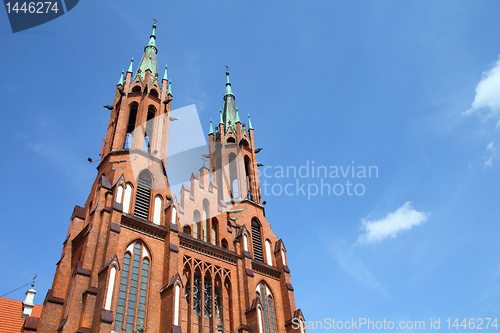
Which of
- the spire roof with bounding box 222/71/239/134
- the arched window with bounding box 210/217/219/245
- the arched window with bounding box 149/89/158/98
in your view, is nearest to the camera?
the arched window with bounding box 210/217/219/245

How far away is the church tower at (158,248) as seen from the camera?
2039 cm

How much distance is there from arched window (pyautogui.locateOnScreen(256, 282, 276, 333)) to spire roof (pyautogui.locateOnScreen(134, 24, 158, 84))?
59.3 ft

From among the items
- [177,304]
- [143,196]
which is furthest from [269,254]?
[177,304]

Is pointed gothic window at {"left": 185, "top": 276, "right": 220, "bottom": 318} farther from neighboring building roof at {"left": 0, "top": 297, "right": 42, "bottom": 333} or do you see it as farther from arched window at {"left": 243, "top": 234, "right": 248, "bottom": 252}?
neighboring building roof at {"left": 0, "top": 297, "right": 42, "bottom": 333}

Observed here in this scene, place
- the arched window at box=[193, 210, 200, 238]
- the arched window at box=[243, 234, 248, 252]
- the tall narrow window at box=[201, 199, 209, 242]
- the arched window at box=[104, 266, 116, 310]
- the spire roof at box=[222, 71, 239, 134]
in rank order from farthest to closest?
1. the spire roof at box=[222, 71, 239, 134]
2. the arched window at box=[243, 234, 248, 252]
3. the tall narrow window at box=[201, 199, 209, 242]
4. the arched window at box=[193, 210, 200, 238]
5. the arched window at box=[104, 266, 116, 310]

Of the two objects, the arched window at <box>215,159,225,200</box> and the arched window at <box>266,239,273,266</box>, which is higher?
the arched window at <box>215,159,225,200</box>

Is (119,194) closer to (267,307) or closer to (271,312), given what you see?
(267,307)

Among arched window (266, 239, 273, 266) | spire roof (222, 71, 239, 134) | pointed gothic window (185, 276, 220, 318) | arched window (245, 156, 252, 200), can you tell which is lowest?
pointed gothic window (185, 276, 220, 318)

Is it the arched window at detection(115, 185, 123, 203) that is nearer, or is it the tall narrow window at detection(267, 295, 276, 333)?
the arched window at detection(115, 185, 123, 203)

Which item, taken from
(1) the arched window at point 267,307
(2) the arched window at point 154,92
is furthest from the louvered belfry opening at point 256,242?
(2) the arched window at point 154,92

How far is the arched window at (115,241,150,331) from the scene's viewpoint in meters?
20.3

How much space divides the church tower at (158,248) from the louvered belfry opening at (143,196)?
7cm

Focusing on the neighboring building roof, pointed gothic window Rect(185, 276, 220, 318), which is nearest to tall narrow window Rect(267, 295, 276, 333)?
pointed gothic window Rect(185, 276, 220, 318)

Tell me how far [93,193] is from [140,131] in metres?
5.59
